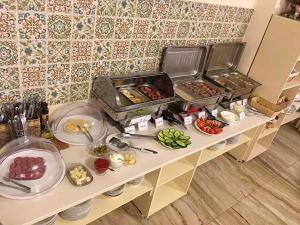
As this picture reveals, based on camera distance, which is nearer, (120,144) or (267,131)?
(120,144)

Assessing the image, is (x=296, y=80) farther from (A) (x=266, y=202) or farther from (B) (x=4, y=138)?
(B) (x=4, y=138)

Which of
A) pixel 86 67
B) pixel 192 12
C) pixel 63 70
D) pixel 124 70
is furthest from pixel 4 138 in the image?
pixel 192 12

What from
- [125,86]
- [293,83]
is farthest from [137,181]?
[293,83]

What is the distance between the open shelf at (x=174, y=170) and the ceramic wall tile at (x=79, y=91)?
616 mm

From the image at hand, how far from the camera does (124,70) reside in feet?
5.05

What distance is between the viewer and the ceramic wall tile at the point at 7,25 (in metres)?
1.02

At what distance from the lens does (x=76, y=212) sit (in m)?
1.21

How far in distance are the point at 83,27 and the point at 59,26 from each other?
12 centimetres

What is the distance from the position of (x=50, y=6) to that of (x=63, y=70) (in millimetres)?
293

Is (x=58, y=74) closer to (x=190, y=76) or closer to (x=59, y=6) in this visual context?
(x=59, y=6)

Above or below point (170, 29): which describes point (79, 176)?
below

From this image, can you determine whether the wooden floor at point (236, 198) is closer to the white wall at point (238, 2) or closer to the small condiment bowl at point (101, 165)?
the small condiment bowl at point (101, 165)

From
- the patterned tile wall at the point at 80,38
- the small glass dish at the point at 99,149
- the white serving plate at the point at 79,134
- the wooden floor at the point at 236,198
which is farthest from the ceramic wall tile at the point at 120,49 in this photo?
the wooden floor at the point at 236,198

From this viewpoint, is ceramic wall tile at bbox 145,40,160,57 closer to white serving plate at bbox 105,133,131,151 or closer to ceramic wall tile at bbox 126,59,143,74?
ceramic wall tile at bbox 126,59,143,74
